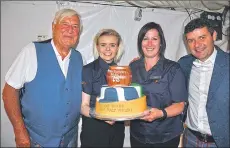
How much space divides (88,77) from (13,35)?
137 centimetres

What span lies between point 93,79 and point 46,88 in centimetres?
37

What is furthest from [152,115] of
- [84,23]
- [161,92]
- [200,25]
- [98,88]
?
[84,23]

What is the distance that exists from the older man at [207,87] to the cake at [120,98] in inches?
21.2

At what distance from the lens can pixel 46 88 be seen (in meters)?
1.88

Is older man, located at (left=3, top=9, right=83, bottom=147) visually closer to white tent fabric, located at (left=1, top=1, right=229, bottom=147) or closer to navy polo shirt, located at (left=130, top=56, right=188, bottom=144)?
navy polo shirt, located at (left=130, top=56, right=188, bottom=144)

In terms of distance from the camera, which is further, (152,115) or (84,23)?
(84,23)

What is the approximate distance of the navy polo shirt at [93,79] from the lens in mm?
1941

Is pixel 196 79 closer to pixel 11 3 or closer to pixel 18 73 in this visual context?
pixel 18 73

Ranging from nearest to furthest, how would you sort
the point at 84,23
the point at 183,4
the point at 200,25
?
the point at 200,25
the point at 183,4
the point at 84,23

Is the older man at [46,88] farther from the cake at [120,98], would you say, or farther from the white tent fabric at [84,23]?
the white tent fabric at [84,23]

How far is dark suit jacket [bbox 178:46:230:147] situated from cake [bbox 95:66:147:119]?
566 mm

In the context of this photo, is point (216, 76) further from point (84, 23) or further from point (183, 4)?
point (84, 23)

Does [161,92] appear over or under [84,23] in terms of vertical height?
under

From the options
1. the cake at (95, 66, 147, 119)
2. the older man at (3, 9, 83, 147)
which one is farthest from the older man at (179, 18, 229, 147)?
the older man at (3, 9, 83, 147)
